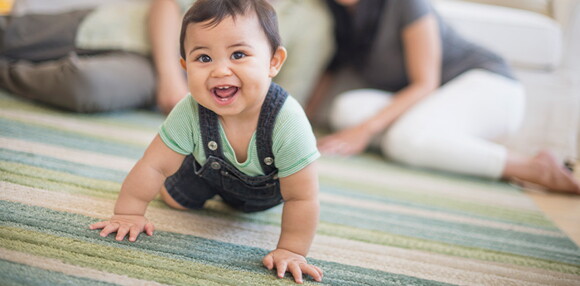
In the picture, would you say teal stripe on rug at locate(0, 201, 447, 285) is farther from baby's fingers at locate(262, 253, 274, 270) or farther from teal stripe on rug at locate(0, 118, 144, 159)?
teal stripe on rug at locate(0, 118, 144, 159)

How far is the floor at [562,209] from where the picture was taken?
97 cm

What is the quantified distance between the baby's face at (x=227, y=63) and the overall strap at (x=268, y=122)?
0.04 metres

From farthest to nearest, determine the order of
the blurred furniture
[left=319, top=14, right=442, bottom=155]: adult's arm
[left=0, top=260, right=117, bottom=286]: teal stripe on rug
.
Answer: the blurred furniture → [left=319, top=14, right=442, bottom=155]: adult's arm → [left=0, top=260, right=117, bottom=286]: teal stripe on rug

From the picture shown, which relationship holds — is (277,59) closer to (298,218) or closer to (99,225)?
(298,218)

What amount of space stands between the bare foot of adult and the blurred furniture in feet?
1.13

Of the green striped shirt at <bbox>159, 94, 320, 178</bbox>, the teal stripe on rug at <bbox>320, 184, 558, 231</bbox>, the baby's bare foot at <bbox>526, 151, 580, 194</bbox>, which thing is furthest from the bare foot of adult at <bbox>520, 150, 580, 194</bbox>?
the green striped shirt at <bbox>159, 94, 320, 178</bbox>

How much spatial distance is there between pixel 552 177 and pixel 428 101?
349 mm

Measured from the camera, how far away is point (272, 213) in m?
0.83

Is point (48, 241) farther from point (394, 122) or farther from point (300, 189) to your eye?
point (394, 122)

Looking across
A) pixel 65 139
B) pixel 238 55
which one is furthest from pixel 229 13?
pixel 65 139

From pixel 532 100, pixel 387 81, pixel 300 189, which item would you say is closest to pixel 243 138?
pixel 300 189

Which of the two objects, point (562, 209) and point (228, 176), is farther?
point (562, 209)

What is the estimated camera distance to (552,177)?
121cm

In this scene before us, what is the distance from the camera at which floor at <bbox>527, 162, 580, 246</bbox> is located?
3.17ft
